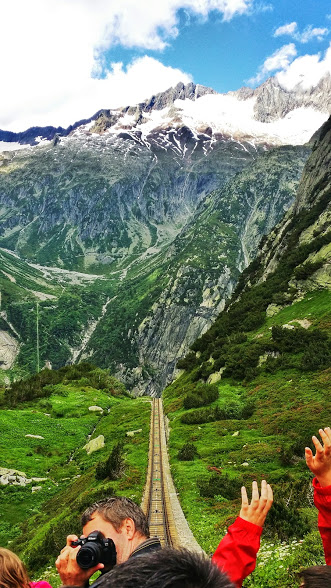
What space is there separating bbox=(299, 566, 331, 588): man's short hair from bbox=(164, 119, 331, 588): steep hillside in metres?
7.22

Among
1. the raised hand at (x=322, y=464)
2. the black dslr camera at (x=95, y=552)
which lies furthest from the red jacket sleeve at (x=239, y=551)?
the raised hand at (x=322, y=464)

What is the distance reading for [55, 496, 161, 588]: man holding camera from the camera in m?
3.35

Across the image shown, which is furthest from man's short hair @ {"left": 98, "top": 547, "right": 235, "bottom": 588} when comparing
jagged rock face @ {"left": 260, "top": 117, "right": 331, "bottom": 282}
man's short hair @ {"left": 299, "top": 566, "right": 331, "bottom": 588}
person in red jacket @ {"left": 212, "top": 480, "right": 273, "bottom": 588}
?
jagged rock face @ {"left": 260, "top": 117, "right": 331, "bottom": 282}

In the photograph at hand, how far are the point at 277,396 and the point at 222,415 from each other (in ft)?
20.4

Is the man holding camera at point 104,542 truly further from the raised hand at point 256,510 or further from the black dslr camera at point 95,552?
the raised hand at point 256,510

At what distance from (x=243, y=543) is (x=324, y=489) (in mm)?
1275

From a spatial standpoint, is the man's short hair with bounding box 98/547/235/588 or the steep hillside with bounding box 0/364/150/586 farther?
the steep hillside with bounding box 0/364/150/586

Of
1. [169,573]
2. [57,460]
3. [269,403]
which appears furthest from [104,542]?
[57,460]

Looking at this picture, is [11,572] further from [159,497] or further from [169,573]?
[159,497]

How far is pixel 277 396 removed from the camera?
35.6 meters

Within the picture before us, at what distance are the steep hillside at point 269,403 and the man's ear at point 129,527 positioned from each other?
21.2 ft

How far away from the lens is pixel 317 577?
2.63 m

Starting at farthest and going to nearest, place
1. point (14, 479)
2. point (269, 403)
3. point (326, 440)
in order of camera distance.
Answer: point (269, 403) → point (14, 479) → point (326, 440)

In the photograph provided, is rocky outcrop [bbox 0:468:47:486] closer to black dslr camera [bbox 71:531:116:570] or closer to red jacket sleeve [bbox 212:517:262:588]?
black dslr camera [bbox 71:531:116:570]
